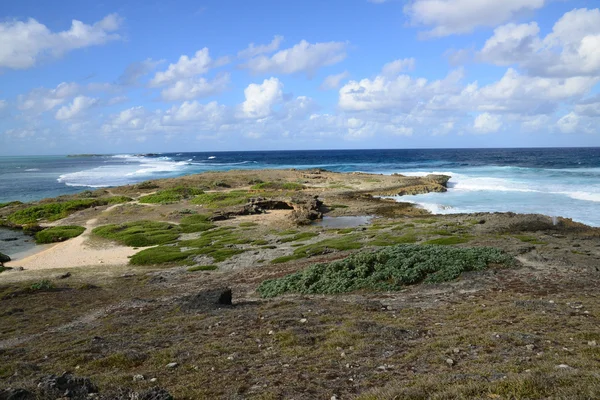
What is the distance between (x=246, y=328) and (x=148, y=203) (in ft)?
191

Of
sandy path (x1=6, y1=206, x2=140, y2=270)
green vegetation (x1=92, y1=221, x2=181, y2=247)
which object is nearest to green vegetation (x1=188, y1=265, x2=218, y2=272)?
sandy path (x1=6, y1=206, x2=140, y2=270)

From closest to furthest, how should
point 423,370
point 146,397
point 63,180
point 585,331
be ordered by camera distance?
point 146,397 → point 423,370 → point 585,331 → point 63,180

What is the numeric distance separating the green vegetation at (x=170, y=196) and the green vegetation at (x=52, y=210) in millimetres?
5009

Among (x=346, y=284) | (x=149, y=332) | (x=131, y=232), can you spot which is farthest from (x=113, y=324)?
(x=131, y=232)

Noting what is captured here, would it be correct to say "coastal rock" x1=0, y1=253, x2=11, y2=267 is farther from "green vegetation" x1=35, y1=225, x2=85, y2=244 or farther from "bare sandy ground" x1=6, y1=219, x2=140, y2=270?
"green vegetation" x1=35, y1=225, x2=85, y2=244

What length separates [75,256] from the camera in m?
37.0

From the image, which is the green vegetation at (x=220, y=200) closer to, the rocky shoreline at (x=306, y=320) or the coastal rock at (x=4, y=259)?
the rocky shoreline at (x=306, y=320)

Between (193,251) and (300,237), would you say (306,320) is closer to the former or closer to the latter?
(193,251)

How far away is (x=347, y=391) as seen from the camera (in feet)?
29.3

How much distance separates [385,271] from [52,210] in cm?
5782

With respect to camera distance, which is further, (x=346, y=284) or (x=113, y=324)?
(x=346, y=284)

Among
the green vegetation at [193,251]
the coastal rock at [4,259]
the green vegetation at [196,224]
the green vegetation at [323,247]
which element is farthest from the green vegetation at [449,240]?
the coastal rock at [4,259]

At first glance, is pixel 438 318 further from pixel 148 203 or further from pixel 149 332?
pixel 148 203

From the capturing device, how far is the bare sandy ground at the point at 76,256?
113 feet
